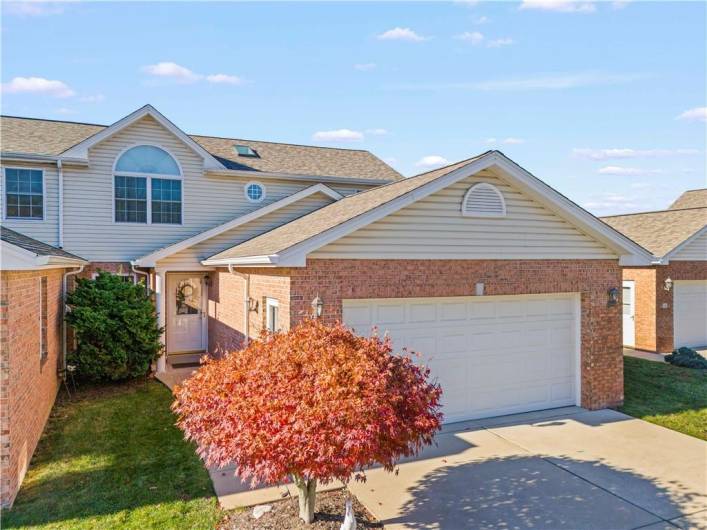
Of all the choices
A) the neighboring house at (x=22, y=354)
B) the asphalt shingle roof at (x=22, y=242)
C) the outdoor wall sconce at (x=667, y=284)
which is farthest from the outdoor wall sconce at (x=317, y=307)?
the outdoor wall sconce at (x=667, y=284)

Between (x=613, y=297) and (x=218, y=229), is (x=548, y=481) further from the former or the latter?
(x=218, y=229)

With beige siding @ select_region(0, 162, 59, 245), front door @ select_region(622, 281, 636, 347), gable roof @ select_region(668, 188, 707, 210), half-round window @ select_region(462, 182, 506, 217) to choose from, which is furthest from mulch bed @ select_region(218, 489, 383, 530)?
gable roof @ select_region(668, 188, 707, 210)

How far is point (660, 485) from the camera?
21.7 ft

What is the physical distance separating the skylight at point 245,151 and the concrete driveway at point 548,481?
11925mm

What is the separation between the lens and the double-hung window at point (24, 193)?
12.9 metres

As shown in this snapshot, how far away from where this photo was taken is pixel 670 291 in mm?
16406

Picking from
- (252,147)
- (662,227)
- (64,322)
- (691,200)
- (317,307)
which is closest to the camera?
(317,307)

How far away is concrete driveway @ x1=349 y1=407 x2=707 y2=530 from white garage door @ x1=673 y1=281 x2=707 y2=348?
9733 millimetres

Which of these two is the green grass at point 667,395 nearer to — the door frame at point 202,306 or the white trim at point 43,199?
the door frame at point 202,306

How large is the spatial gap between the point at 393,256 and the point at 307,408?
14.0 ft

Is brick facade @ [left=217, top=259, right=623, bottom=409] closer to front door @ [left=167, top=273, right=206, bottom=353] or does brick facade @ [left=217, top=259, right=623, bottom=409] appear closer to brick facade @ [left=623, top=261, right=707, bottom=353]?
front door @ [left=167, top=273, right=206, bottom=353]

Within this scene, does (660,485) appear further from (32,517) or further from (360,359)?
(32,517)

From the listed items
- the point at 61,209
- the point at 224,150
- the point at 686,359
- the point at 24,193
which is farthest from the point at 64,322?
the point at 686,359

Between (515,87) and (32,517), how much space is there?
1426 centimetres
